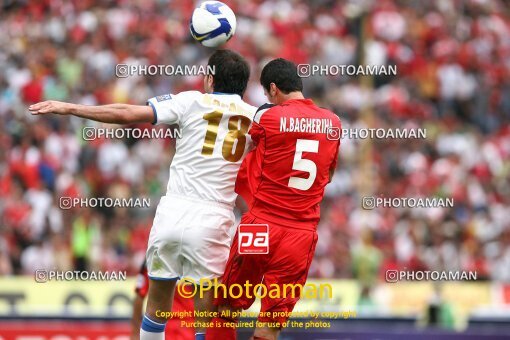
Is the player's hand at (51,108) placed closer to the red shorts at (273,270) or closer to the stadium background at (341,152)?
the red shorts at (273,270)

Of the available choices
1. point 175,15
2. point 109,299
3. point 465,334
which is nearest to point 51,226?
point 109,299

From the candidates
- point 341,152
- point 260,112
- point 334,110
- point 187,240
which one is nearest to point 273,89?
point 260,112

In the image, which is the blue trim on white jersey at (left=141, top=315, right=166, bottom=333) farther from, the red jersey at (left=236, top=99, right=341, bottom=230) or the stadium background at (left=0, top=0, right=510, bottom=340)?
the stadium background at (left=0, top=0, right=510, bottom=340)

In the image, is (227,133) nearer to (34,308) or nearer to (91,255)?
(34,308)

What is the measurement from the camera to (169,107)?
8.76m

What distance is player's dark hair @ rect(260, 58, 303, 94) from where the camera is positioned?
897 cm

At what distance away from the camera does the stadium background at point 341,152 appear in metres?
17.2

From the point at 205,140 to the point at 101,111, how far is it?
0.86 metres

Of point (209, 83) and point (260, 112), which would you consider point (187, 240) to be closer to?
point (260, 112)

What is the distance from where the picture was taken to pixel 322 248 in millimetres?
18672

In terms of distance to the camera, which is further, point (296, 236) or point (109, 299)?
point (109, 299)

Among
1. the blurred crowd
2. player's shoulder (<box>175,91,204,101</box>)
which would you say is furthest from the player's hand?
the blurred crowd

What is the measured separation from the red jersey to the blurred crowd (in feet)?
28.3

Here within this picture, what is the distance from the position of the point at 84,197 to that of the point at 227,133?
913 cm
